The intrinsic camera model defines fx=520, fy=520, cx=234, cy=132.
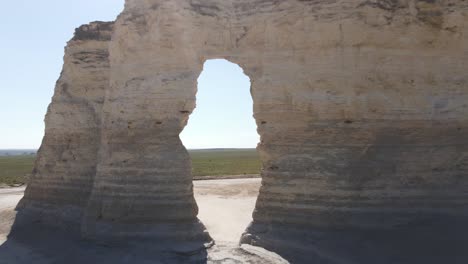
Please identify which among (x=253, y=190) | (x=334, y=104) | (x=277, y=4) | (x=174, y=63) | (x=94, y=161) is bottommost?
(x=253, y=190)

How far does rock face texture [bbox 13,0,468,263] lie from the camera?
33.0 ft

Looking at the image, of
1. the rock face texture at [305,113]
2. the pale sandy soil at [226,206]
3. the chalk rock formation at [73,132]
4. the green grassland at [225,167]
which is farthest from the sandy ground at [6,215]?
the green grassland at [225,167]

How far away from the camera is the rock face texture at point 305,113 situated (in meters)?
10.1

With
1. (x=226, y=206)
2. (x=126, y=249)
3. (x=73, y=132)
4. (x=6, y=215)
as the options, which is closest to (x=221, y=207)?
(x=226, y=206)

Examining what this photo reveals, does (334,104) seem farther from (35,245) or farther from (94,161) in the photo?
(35,245)

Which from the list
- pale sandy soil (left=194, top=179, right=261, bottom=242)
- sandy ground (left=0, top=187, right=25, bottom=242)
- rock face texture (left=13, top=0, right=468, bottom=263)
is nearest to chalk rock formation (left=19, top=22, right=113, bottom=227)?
sandy ground (left=0, top=187, right=25, bottom=242)

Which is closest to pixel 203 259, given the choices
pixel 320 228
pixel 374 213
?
pixel 320 228

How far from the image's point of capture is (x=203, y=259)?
10320 millimetres

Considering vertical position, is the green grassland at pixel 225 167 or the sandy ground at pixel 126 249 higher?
the sandy ground at pixel 126 249

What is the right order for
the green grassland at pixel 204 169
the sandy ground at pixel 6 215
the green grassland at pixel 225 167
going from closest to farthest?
the sandy ground at pixel 6 215
the green grassland at pixel 204 169
the green grassland at pixel 225 167

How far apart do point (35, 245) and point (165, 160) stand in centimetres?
448

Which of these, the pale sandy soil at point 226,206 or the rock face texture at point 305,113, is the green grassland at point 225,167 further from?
the rock face texture at point 305,113

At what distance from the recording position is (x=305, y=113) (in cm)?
1066

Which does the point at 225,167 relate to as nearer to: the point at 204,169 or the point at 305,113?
the point at 204,169
